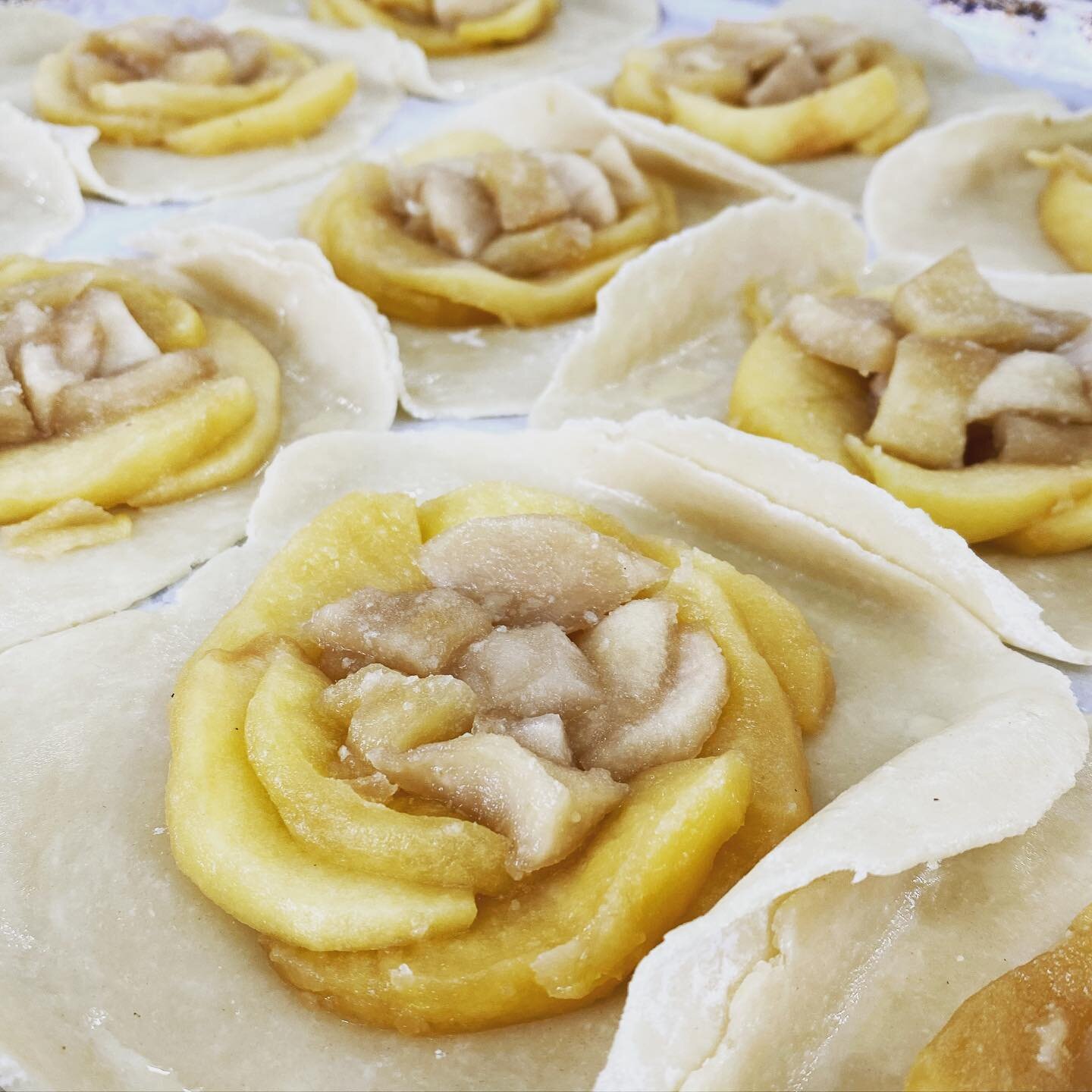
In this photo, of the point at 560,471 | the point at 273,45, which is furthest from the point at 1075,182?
the point at 273,45

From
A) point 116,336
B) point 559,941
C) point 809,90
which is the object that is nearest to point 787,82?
point 809,90

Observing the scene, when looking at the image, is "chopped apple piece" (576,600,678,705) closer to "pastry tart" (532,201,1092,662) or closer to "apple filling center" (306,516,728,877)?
"apple filling center" (306,516,728,877)

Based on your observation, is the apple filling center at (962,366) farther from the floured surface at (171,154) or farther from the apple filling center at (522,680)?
Result: the floured surface at (171,154)

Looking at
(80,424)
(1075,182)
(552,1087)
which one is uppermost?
(1075,182)

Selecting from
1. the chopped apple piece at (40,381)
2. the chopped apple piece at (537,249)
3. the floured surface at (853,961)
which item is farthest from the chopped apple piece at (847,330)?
the chopped apple piece at (40,381)

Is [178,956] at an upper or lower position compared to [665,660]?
lower

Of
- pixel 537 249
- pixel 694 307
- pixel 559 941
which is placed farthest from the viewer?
pixel 537 249

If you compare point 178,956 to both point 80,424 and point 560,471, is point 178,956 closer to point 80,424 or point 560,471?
point 560,471

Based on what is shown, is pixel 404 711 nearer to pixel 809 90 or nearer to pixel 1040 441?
pixel 1040 441
